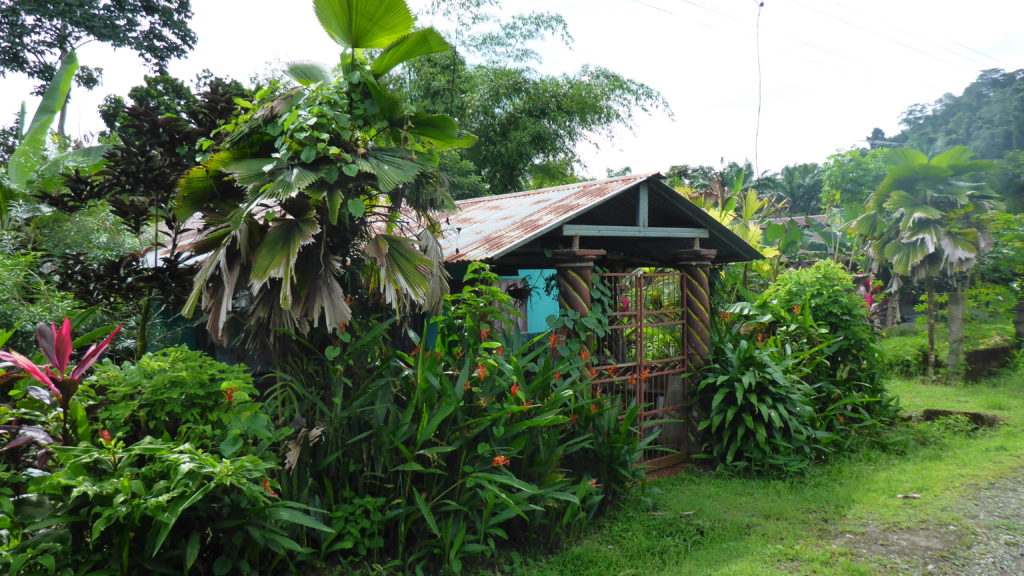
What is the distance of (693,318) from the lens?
6.96 metres

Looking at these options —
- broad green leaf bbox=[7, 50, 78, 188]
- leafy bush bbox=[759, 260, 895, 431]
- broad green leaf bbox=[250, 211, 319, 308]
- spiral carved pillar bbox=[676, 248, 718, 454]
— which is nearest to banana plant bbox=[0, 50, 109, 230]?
broad green leaf bbox=[7, 50, 78, 188]

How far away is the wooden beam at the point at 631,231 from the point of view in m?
5.93

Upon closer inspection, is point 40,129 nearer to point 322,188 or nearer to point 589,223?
point 322,188

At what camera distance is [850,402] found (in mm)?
7191

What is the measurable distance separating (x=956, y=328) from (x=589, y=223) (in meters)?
9.48

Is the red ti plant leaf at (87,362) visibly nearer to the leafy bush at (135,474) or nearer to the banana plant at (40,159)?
the leafy bush at (135,474)

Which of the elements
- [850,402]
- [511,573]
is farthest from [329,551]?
[850,402]

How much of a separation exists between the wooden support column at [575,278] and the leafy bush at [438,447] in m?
1.03

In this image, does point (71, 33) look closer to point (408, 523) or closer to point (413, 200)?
point (413, 200)

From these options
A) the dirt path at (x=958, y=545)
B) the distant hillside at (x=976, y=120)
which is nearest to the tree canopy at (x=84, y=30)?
the dirt path at (x=958, y=545)

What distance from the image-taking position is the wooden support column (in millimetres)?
5859

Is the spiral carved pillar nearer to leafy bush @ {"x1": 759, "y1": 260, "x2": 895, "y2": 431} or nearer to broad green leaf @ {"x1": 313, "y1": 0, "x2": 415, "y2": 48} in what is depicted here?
leafy bush @ {"x1": 759, "y1": 260, "x2": 895, "y2": 431}

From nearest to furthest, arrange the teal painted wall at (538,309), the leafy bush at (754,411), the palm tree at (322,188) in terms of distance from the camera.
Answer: the palm tree at (322,188) < the leafy bush at (754,411) < the teal painted wall at (538,309)

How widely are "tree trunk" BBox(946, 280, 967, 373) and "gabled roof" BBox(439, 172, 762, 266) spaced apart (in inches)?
291
